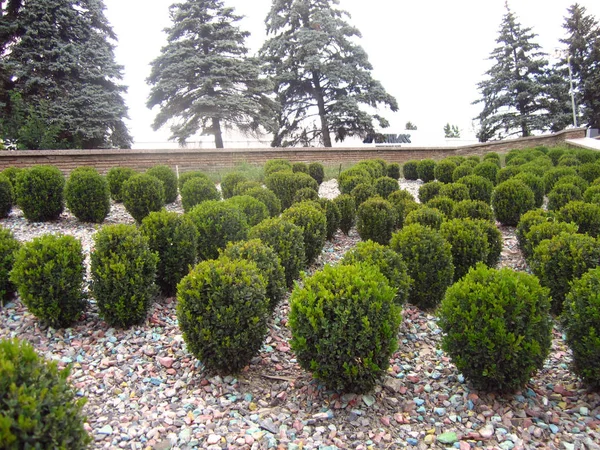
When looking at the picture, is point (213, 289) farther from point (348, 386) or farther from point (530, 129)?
point (530, 129)

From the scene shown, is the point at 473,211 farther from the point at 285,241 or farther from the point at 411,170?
the point at 411,170

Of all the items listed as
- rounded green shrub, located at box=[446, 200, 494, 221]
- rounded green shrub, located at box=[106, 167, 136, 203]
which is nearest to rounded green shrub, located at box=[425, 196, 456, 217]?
rounded green shrub, located at box=[446, 200, 494, 221]

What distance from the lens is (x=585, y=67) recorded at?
32688 millimetres

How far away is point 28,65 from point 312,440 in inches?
740

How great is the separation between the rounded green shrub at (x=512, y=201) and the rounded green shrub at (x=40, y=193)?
7416 millimetres

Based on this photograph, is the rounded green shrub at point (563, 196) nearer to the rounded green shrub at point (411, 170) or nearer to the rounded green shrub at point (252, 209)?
the rounded green shrub at point (252, 209)

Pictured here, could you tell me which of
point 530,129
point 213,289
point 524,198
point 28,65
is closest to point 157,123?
point 28,65

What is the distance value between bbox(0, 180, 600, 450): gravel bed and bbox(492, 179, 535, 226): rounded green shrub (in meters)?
3.47

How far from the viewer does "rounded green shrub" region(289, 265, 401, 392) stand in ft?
8.98

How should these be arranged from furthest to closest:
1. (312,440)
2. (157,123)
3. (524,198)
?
1. (157,123)
2. (524,198)
3. (312,440)

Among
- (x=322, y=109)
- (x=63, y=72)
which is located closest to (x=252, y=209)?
(x=63, y=72)

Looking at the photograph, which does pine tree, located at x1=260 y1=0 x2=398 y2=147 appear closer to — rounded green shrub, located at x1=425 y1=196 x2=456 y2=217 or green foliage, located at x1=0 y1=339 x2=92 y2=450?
rounded green shrub, located at x1=425 y1=196 x2=456 y2=217

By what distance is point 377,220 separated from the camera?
589cm

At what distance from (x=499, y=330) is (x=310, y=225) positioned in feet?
9.24
